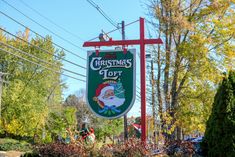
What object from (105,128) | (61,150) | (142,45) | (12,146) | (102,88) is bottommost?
(12,146)

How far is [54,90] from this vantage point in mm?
40062

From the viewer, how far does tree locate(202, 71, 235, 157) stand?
22.7 ft

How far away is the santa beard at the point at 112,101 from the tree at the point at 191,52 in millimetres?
5655

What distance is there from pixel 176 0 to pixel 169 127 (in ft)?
15.8

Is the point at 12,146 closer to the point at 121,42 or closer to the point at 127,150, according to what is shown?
the point at 121,42

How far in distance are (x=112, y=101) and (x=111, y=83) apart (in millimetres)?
376

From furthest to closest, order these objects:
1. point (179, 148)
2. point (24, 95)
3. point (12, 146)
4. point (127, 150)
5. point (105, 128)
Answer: point (105, 128) < point (24, 95) < point (12, 146) < point (179, 148) < point (127, 150)

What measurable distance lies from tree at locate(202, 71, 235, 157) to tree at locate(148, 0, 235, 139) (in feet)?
17.6

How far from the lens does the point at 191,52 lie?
12867 millimetres

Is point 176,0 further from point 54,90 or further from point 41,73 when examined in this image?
point 54,90

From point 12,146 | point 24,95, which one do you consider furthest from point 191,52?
point 24,95

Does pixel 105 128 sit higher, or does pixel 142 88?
pixel 142 88

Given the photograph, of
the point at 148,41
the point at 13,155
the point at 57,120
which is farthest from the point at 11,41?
the point at 148,41

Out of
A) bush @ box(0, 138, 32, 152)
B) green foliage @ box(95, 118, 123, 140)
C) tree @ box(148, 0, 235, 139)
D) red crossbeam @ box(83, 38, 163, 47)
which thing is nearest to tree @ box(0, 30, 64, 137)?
bush @ box(0, 138, 32, 152)
